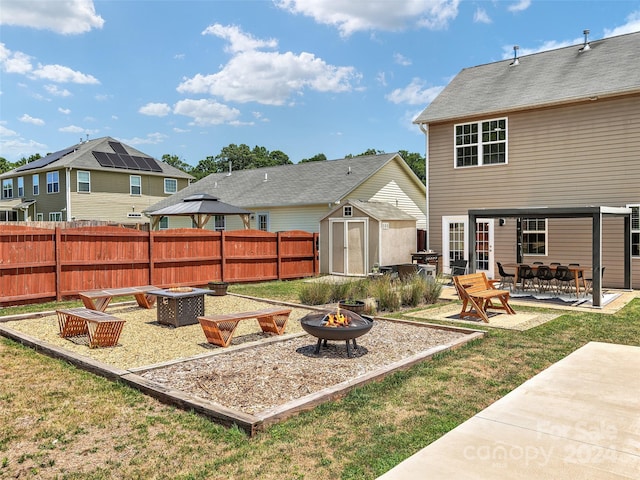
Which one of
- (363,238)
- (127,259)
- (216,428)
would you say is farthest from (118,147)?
(216,428)

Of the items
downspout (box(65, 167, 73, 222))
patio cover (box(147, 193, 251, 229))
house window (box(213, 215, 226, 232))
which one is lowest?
house window (box(213, 215, 226, 232))

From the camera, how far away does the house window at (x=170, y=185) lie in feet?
111

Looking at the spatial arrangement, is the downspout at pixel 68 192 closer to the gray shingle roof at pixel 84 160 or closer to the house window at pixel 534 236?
the gray shingle roof at pixel 84 160

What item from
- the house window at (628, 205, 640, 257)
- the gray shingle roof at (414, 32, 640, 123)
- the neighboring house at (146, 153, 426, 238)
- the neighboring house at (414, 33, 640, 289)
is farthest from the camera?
the neighboring house at (146, 153, 426, 238)

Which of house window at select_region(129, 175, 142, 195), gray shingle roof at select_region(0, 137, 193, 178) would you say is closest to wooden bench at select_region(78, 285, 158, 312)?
gray shingle roof at select_region(0, 137, 193, 178)

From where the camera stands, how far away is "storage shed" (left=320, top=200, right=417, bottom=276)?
59.3ft

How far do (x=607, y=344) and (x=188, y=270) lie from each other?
1112cm

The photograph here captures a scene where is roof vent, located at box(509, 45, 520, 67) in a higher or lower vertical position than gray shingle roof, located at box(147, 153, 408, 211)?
higher

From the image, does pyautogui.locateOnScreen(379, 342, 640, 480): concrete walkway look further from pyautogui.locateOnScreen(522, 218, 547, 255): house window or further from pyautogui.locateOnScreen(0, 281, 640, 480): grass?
pyautogui.locateOnScreen(522, 218, 547, 255): house window

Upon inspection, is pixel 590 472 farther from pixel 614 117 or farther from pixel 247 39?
pixel 247 39

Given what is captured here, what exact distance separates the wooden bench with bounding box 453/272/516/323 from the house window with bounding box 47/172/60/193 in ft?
91.2

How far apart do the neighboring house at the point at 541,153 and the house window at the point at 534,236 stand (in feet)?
0.10

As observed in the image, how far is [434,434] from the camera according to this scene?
402 centimetres

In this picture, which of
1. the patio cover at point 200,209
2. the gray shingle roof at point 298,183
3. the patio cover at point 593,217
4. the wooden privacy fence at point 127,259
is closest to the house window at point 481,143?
the patio cover at point 593,217
